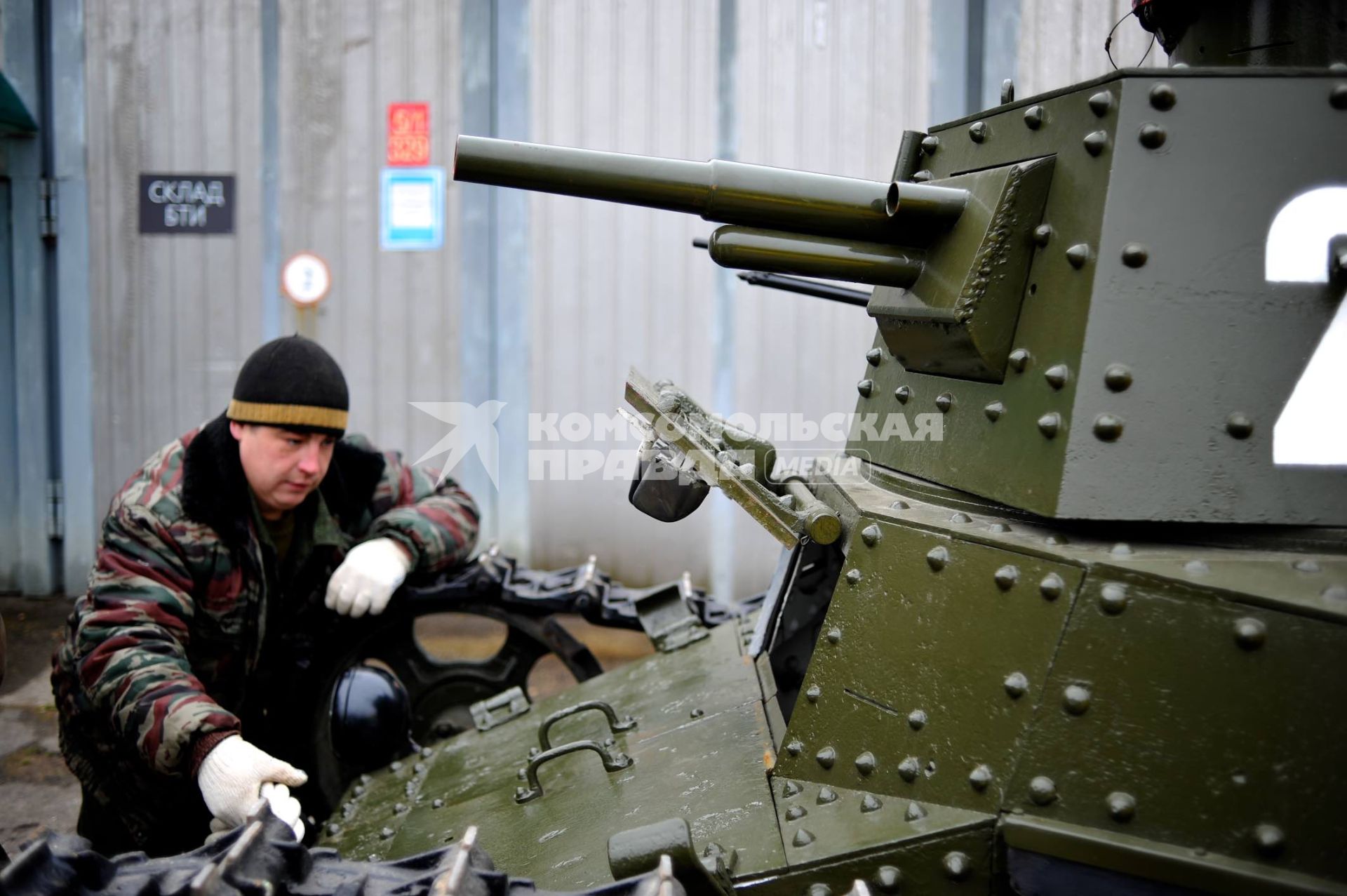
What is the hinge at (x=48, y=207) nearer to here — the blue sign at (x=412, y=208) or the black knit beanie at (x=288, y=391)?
the blue sign at (x=412, y=208)

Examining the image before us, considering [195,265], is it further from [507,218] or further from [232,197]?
[507,218]

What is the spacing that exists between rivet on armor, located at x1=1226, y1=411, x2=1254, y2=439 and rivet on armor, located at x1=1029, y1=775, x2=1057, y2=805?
575mm

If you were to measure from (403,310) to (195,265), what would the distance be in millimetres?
1250

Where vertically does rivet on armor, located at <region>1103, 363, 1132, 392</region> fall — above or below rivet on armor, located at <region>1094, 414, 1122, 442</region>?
above

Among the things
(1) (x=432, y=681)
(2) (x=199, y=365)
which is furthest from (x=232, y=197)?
(1) (x=432, y=681)

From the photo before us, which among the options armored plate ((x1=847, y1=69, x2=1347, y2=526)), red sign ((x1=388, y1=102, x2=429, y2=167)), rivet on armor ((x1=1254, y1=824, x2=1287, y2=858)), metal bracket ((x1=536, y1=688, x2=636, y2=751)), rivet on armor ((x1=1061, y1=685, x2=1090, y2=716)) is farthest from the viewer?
red sign ((x1=388, y1=102, x2=429, y2=167))

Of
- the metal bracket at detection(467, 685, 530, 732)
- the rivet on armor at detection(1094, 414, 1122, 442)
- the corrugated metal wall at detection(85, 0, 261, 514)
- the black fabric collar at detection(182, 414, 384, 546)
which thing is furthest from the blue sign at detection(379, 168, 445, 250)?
the rivet on armor at detection(1094, 414, 1122, 442)

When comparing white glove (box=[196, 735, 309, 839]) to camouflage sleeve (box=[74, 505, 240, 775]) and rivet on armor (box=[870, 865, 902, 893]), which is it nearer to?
camouflage sleeve (box=[74, 505, 240, 775])

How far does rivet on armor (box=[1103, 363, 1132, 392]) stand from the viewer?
63.0 inches

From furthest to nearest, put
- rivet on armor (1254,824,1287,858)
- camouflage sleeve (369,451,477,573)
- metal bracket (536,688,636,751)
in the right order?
camouflage sleeve (369,451,477,573), metal bracket (536,688,636,751), rivet on armor (1254,824,1287,858)

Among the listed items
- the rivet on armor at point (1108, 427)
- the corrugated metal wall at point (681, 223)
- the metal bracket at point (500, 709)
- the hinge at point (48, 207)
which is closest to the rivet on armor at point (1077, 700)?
the rivet on armor at point (1108, 427)

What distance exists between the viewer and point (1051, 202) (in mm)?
1751

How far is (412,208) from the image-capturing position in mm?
5969

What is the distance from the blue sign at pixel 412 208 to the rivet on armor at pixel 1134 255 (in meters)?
4.82
